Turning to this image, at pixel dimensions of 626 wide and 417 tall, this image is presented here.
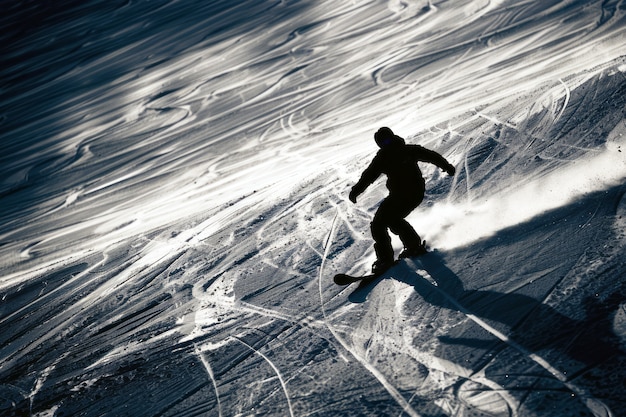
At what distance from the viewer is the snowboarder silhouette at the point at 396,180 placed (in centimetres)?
496

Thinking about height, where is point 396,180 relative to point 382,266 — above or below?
above

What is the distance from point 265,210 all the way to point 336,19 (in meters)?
8.78

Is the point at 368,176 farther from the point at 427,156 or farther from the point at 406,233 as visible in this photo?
the point at 406,233

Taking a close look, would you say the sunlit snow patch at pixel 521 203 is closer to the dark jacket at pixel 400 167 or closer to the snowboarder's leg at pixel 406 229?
the snowboarder's leg at pixel 406 229

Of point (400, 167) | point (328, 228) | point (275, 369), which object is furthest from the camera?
point (328, 228)

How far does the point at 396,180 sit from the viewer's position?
5.09 metres

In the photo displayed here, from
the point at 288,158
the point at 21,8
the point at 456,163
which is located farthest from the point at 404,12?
the point at 21,8

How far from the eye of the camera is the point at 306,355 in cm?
477

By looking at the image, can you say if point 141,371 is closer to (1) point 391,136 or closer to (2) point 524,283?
(1) point 391,136

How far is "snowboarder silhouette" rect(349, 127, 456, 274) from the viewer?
4.96m

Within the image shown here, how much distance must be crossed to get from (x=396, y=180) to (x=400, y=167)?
14 centimetres

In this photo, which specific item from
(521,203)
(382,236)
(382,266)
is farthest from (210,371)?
(521,203)

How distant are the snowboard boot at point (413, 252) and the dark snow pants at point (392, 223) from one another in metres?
0.04

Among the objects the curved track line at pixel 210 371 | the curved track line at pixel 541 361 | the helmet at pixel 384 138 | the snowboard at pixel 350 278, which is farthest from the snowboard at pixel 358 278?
the curved track line at pixel 210 371
